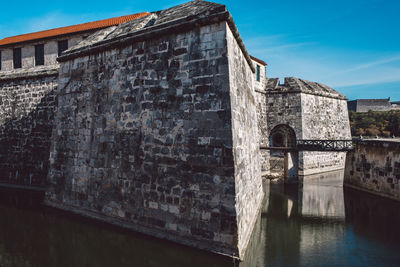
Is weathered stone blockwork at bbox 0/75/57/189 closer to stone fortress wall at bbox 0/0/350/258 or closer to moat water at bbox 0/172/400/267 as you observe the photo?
moat water at bbox 0/172/400/267

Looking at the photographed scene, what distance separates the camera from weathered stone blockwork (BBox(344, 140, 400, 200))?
423 inches

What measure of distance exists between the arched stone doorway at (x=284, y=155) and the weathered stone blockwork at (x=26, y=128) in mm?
11724

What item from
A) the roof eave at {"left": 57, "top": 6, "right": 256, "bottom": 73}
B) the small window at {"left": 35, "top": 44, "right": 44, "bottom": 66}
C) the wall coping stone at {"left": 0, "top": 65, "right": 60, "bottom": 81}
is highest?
the small window at {"left": 35, "top": 44, "right": 44, "bottom": 66}

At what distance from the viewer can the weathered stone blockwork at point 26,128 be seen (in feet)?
35.3

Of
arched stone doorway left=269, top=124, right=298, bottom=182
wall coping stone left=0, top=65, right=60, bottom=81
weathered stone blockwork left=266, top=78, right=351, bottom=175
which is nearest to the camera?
wall coping stone left=0, top=65, right=60, bottom=81

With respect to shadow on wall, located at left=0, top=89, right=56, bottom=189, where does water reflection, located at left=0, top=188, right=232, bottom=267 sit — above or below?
below

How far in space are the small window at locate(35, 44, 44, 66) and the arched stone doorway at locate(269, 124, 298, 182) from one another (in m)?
13.3

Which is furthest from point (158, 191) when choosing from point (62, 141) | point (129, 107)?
point (62, 141)

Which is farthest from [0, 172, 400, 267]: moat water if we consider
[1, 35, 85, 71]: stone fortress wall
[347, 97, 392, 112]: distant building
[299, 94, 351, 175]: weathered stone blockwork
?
[347, 97, 392, 112]: distant building

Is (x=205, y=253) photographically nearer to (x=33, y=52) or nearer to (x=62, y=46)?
(x=62, y=46)

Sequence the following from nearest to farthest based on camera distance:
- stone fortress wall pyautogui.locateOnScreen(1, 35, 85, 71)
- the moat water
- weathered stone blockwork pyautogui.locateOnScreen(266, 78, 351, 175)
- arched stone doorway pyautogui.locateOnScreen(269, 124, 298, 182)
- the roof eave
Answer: the moat water < the roof eave < stone fortress wall pyautogui.locateOnScreen(1, 35, 85, 71) < arched stone doorway pyautogui.locateOnScreen(269, 124, 298, 182) < weathered stone blockwork pyautogui.locateOnScreen(266, 78, 351, 175)

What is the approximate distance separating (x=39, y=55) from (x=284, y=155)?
13.8 metres

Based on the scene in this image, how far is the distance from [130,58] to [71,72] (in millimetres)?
2729

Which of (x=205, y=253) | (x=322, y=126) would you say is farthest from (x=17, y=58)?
(x=322, y=126)
